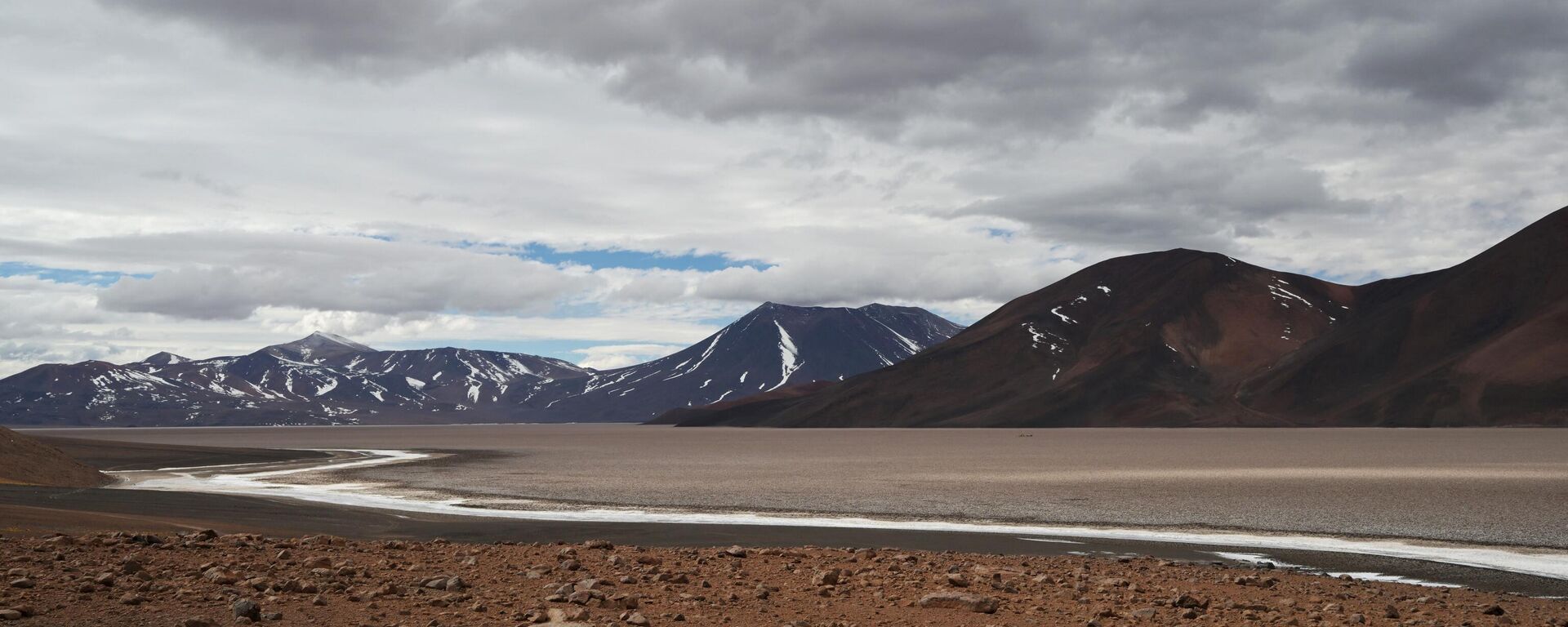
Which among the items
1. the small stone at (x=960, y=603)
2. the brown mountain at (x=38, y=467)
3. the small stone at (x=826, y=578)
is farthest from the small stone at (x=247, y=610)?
the brown mountain at (x=38, y=467)

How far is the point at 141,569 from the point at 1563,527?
3409 centimetres

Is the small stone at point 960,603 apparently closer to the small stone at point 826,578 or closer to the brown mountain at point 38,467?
the small stone at point 826,578

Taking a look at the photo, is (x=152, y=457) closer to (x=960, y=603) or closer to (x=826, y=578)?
(x=826, y=578)

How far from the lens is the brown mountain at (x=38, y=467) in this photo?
45031mm

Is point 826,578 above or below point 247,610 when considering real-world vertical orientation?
below

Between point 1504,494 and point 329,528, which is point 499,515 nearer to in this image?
point 329,528

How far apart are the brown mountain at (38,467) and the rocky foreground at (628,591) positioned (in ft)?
103

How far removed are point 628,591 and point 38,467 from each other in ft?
140

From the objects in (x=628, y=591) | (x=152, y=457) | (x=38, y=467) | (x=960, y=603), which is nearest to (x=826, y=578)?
(x=960, y=603)

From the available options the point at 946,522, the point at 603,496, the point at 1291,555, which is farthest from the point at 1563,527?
the point at 603,496

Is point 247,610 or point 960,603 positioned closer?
point 247,610

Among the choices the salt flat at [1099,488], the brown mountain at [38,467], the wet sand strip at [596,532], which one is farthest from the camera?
the brown mountain at [38,467]

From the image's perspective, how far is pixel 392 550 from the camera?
20.9 m

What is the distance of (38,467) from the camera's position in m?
47.7
